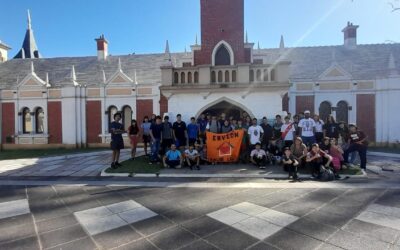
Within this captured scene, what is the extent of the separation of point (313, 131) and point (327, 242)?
20.4 feet

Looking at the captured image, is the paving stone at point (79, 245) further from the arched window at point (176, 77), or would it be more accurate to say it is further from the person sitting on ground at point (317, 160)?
the arched window at point (176, 77)

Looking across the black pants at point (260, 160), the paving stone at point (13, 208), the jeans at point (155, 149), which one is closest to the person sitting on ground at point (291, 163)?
the black pants at point (260, 160)

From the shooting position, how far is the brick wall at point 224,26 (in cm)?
1280

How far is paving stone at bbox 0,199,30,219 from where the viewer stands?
4785 millimetres

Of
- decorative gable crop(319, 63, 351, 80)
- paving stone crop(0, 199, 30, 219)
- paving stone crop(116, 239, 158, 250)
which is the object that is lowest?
paving stone crop(0, 199, 30, 219)

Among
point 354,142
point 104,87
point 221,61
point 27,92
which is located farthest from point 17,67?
point 354,142

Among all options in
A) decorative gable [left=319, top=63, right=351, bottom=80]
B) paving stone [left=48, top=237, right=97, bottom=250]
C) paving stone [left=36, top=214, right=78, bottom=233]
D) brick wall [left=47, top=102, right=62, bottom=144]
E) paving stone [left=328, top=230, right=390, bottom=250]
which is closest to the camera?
paving stone [left=328, top=230, right=390, bottom=250]

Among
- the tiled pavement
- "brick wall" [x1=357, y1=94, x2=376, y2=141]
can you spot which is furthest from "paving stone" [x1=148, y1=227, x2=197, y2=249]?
"brick wall" [x1=357, y1=94, x2=376, y2=141]

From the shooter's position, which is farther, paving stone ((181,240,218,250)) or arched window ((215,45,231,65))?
arched window ((215,45,231,65))

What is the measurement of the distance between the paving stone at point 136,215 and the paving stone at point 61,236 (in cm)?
74

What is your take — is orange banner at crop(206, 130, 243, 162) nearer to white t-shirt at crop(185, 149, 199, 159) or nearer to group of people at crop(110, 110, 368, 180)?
group of people at crop(110, 110, 368, 180)

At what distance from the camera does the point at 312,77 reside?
17.1m

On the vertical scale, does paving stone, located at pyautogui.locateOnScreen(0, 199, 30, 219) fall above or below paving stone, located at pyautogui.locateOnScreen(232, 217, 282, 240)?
below

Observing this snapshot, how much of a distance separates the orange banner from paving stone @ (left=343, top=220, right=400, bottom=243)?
18.1 feet
